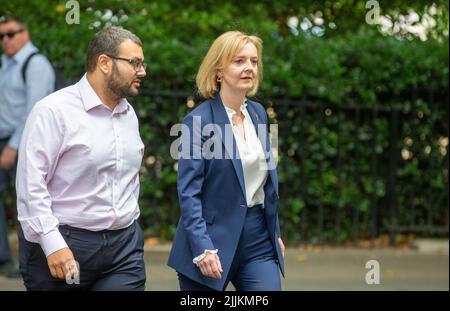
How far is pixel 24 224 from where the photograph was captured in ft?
14.7

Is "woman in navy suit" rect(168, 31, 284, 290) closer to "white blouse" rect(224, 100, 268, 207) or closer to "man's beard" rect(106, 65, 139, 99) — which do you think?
"white blouse" rect(224, 100, 268, 207)

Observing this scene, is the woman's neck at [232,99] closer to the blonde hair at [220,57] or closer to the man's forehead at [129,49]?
the blonde hair at [220,57]

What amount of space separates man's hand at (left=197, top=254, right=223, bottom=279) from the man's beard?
0.82m

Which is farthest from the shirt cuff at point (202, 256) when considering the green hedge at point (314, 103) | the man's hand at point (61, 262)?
the green hedge at point (314, 103)

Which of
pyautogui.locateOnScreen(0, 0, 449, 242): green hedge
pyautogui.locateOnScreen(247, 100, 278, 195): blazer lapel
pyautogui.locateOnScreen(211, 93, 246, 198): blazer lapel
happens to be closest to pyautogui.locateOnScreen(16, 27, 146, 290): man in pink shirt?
pyautogui.locateOnScreen(211, 93, 246, 198): blazer lapel

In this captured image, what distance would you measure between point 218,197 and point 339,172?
543 centimetres

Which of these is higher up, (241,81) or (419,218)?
(241,81)

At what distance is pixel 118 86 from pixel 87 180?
1.49 ft

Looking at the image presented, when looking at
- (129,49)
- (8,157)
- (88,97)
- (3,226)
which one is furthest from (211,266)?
(3,226)

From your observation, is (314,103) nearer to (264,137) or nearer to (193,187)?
(264,137)

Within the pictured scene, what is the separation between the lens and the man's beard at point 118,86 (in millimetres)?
4691

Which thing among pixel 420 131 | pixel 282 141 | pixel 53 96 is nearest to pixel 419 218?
pixel 420 131

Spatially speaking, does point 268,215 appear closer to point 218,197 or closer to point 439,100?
point 218,197

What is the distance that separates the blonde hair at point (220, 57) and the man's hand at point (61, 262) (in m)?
1.14
